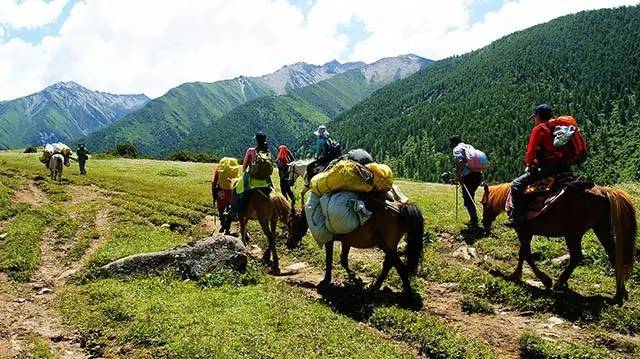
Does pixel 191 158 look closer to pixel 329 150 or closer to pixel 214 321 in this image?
pixel 329 150

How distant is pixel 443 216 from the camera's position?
66.3 ft

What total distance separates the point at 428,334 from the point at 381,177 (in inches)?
165

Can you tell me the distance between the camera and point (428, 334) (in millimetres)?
9594

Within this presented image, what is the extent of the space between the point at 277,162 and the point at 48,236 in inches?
395

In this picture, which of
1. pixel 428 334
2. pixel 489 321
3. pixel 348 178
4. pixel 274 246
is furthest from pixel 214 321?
pixel 489 321

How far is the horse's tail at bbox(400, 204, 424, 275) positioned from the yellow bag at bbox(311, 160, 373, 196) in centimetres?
107

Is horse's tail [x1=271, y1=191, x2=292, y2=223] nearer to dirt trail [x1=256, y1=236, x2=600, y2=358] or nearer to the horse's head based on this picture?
the horse's head

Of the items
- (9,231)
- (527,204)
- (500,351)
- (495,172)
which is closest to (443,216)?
(527,204)

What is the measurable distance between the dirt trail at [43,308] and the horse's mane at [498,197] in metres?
11.0

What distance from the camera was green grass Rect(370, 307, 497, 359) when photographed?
8.96 meters

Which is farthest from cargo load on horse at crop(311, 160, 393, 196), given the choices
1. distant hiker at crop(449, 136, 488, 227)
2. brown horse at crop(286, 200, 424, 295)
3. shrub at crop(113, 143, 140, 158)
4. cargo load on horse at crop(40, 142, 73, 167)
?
shrub at crop(113, 143, 140, 158)

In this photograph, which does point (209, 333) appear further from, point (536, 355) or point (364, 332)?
point (536, 355)

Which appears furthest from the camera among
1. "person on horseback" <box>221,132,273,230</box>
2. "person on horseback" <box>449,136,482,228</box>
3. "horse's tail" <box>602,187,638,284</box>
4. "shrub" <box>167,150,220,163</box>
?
"shrub" <box>167,150,220,163</box>

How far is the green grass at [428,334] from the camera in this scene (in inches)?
353
